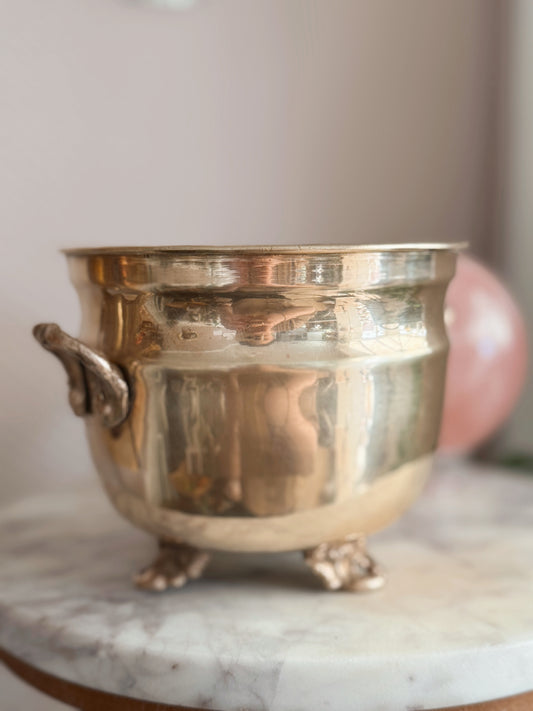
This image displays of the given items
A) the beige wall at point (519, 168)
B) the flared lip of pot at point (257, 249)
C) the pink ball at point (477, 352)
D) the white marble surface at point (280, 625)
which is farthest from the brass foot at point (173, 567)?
the beige wall at point (519, 168)

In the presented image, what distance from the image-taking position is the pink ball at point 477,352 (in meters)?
0.82

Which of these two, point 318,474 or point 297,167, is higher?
point 297,167

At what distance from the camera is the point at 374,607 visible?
0.54 metres

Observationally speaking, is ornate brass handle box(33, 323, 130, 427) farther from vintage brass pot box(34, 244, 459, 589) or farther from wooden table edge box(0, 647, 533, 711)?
wooden table edge box(0, 647, 533, 711)

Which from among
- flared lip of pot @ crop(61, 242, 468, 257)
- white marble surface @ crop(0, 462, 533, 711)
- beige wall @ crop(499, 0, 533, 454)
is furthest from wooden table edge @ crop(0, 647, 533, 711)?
beige wall @ crop(499, 0, 533, 454)

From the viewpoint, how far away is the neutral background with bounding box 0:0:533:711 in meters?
0.81

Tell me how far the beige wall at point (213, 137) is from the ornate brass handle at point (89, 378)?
33 centimetres

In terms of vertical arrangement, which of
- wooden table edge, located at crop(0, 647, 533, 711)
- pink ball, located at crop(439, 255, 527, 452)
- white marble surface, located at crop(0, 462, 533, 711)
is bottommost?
wooden table edge, located at crop(0, 647, 533, 711)

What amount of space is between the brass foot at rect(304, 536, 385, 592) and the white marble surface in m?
0.01

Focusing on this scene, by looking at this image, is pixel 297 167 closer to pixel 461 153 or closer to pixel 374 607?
pixel 461 153

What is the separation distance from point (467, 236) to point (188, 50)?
493 mm

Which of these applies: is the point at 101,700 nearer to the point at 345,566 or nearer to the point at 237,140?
the point at 345,566

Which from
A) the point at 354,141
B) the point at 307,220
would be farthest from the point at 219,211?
the point at 354,141

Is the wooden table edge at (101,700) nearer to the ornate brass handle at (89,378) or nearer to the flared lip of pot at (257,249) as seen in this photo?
the ornate brass handle at (89,378)
